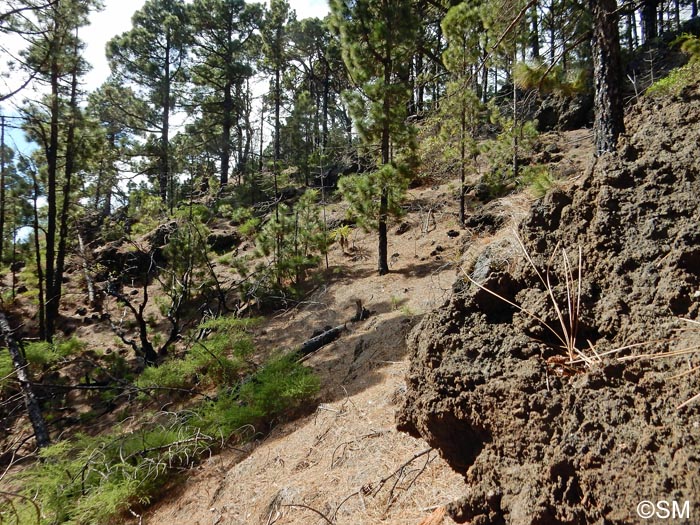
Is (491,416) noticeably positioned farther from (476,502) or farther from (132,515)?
(132,515)

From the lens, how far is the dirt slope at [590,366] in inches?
45.5

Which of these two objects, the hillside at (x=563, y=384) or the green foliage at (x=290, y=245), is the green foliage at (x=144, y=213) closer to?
the green foliage at (x=290, y=245)

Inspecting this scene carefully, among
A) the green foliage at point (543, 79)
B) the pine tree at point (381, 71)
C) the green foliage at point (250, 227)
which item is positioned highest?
the pine tree at point (381, 71)

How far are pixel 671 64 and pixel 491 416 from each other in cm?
1714

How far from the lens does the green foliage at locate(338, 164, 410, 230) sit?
30.9 ft

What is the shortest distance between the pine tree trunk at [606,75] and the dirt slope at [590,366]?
196 cm

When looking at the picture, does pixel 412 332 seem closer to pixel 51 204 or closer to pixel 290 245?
pixel 290 245

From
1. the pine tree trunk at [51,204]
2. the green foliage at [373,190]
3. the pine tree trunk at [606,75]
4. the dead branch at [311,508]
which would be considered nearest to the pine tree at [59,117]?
the pine tree trunk at [51,204]

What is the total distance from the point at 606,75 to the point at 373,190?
608cm

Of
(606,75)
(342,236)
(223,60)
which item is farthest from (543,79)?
(223,60)

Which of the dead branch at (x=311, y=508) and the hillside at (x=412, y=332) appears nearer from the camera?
the hillside at (x=412, y=332)

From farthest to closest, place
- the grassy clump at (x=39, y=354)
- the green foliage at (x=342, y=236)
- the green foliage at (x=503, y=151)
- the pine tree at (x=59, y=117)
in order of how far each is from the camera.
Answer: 1. the green foliage at (x=342, y=236)
2. the green foliage at (x=503, y=151)
3. the pine tree at (x=59, y=117)
4. the grassy clump at (x=39, y=354)

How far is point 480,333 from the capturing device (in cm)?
189

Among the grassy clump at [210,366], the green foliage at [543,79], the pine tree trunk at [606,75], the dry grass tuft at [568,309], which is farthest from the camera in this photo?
Result: the grassy clump at [210,366]
